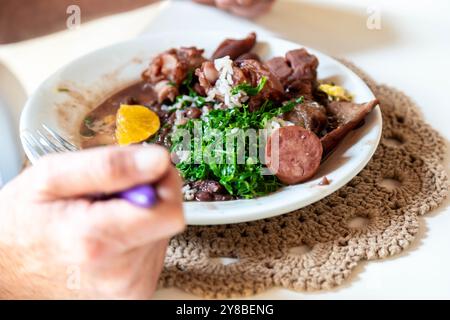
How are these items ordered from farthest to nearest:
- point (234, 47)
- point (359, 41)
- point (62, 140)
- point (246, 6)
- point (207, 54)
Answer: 1. point (246, 6)
2. point (359, 41)
3. point (207, 54)
4. point (234, 47)
5. point (62, 140)

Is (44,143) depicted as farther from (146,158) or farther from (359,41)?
(359,41)

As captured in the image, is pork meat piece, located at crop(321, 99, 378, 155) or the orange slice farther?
the orange slice

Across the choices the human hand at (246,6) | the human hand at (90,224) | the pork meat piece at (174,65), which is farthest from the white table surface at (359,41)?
the human hand at (90,224)

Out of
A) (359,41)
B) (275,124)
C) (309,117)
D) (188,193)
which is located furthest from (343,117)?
(359,41)

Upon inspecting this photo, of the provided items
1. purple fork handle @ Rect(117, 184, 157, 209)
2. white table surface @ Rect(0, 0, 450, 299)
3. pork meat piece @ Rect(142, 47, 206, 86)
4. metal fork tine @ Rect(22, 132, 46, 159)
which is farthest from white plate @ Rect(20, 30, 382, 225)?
purple fork handle @ Rect(117, 184, 157, 209)

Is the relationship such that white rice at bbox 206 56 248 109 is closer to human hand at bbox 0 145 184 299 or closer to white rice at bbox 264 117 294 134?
white rice at bbox 264 117 294 134

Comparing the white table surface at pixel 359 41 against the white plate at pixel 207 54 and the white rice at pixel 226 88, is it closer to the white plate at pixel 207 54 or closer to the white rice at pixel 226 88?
the white plate at pixel 207 54

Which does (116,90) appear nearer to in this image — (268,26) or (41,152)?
(41,152)
